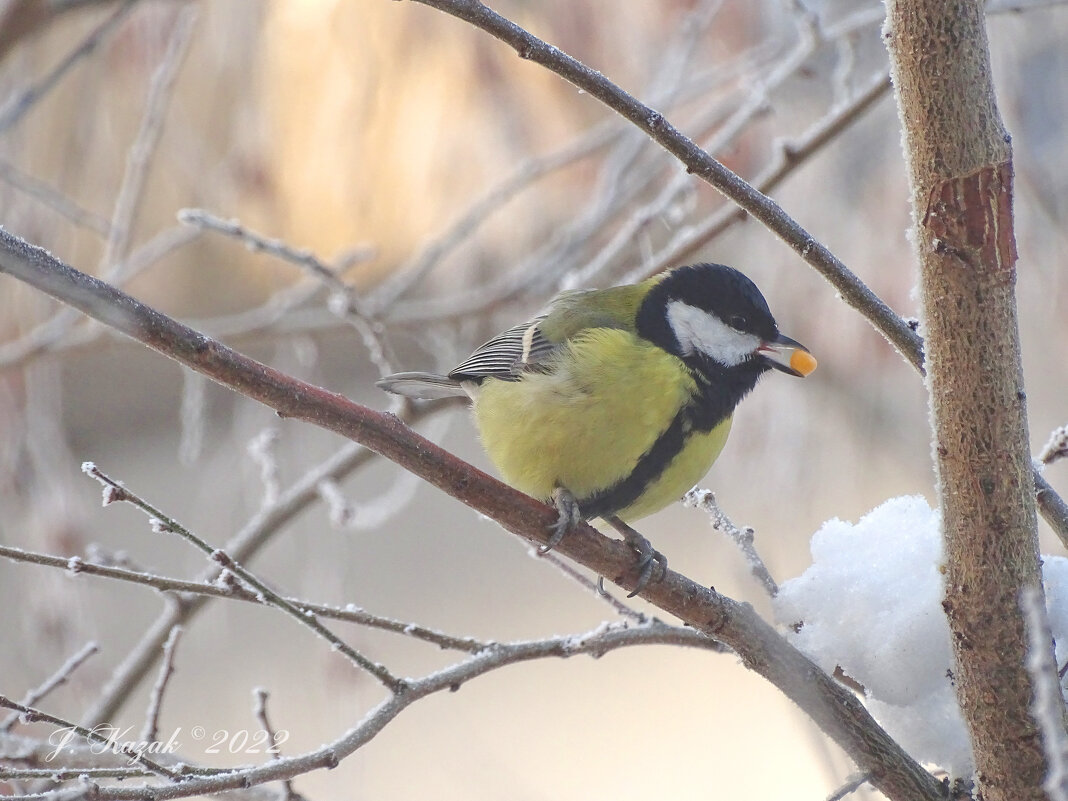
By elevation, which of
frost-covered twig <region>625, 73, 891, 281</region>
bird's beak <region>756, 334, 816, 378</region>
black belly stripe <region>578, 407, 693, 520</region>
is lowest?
black belly stripe <region>578, 407, 693, 520</region>

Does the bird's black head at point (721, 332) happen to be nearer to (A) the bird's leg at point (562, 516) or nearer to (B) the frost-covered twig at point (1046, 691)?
(A) the bird's leg at point (562, 516)

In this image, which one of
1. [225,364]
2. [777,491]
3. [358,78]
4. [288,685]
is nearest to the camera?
[225,364]

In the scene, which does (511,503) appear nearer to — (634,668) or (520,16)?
(520,16)

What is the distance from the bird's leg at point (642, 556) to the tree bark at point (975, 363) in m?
0.35

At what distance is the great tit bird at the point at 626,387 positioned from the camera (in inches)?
67.5

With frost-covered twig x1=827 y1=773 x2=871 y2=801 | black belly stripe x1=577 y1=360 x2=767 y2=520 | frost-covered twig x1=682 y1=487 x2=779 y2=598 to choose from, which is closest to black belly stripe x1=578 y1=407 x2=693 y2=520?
black belly stripe x1=577 y1=360 x2=767 y2=520

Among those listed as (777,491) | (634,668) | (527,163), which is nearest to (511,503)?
(527,163)

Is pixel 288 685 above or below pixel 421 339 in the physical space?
below

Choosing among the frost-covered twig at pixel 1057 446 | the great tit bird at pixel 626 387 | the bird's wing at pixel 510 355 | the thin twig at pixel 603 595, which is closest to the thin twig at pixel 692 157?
the frost-covered twig at pixel 1057 446

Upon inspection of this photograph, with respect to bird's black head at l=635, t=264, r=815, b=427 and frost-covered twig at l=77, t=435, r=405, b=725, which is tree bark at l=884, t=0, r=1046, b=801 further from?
frost-covered twig at l=77, t=435, r=405, b=725

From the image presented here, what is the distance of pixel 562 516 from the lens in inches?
45.8

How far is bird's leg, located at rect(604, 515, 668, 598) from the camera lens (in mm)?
1188

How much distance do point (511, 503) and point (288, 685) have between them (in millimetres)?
2393

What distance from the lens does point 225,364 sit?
2.88 feet
